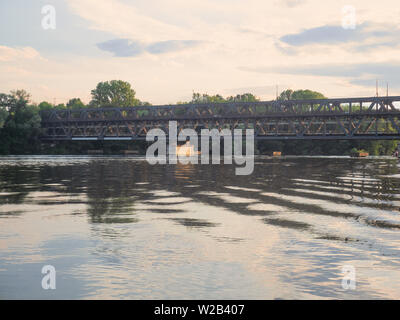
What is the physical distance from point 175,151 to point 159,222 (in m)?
137

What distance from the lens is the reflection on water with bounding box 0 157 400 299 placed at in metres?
11.5

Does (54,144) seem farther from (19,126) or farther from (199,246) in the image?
(199,246)

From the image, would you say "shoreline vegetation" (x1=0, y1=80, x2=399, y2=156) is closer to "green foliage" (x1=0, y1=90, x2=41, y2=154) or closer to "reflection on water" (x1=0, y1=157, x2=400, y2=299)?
"green foliage" (x1=0, y1=90, x2=41, y2=154)

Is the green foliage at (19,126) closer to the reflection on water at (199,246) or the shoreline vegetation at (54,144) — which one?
the shoreline vegetation at (54,144)

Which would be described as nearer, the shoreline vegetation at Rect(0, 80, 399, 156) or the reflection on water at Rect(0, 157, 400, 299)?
the reflection on water at Rect(0, 157, 400, 299)

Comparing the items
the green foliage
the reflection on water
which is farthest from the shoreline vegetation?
the reflection on water

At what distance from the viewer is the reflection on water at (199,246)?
11.5 m

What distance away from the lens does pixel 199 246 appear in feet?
52.0

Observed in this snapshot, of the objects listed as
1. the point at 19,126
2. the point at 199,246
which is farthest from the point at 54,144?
the point at 199,246

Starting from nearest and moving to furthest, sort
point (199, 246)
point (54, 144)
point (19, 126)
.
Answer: point (199, 246) < point (19, 126) < point (54, 144)

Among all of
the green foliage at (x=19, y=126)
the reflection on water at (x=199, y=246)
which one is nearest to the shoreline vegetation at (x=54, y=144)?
the green foliage at (x=19, y=126)

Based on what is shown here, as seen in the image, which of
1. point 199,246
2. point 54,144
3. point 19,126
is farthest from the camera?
point 54,144

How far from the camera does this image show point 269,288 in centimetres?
1143
